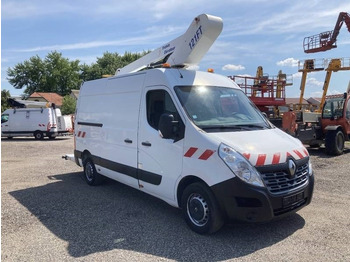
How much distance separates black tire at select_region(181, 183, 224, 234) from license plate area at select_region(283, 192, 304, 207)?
0.89 metres

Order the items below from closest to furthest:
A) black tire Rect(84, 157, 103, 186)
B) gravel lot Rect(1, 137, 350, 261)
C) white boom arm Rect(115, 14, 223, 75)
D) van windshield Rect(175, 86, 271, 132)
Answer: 1. gravel lot Rect(1, 137, 350, 261)
2. van windshield Rect(175, 86, 271, 132)
3. white boom arm Rect(115, 14, 223, 75)
4. black tire Rect(84, 157, 103, 186)

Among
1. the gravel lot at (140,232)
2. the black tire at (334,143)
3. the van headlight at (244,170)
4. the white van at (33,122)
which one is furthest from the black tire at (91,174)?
the white van at (33,122)

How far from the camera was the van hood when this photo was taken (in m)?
4.23

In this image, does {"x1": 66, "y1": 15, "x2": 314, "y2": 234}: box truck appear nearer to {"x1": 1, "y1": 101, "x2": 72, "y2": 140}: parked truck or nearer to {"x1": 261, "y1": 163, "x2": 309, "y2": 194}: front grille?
{"x1": 261, "y1": 163, "x2": 309, "y2": 194}: front grille

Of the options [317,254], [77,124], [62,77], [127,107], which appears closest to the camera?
[317,254]

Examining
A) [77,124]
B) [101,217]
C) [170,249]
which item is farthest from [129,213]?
[77,124]

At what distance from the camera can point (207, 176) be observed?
4383 mm

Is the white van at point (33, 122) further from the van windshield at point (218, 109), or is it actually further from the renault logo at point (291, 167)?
the renault logo at point (291, 167)

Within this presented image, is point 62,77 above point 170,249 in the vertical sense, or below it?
above

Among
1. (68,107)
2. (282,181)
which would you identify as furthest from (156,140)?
(68,107)

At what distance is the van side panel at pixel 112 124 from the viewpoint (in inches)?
237

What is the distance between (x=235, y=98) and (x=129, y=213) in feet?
9.04

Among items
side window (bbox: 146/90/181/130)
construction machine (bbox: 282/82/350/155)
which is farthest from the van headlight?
construction machine (bbox: 282/82/350/155)

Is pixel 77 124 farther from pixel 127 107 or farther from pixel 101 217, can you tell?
pixel 101 217
